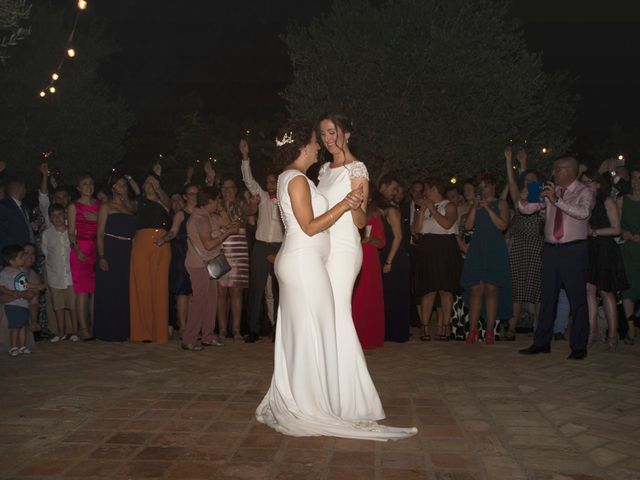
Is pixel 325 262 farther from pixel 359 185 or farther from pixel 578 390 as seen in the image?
pixel 578 390

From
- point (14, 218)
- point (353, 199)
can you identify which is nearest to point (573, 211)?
point (353, 199)

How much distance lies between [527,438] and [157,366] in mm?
4118

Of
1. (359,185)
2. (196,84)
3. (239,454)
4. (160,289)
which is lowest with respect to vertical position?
(239,454)

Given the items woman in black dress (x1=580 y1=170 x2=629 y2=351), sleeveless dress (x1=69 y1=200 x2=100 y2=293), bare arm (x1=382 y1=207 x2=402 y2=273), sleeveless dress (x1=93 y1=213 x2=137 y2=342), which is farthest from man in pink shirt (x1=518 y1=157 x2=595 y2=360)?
sleeveless dress (x1=69 y1=200 x2=100 y2=293)

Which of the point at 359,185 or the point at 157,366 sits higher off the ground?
the point at 359,185

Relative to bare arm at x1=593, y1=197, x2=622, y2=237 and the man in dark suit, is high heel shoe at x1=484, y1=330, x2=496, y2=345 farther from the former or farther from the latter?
the man in dark suit

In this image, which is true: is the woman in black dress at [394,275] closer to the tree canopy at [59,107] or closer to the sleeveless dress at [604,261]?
the sleeveless dress at [604,261]

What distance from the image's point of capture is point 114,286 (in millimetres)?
9297

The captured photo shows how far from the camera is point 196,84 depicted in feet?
174

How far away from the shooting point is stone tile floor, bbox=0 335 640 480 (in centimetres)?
417

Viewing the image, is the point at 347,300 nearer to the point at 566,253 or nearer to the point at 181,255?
the point at 566,253

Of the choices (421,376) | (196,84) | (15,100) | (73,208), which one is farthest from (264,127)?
(421,376)

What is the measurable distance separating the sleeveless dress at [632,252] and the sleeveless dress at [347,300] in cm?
460

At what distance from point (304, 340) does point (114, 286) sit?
5.06 meters
